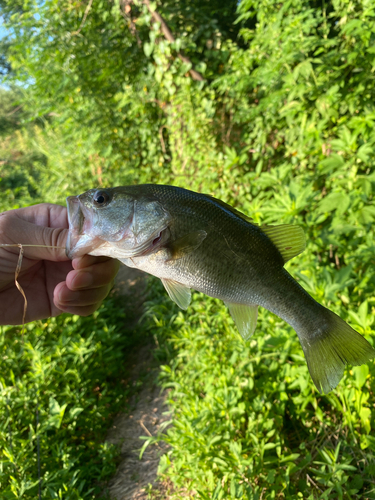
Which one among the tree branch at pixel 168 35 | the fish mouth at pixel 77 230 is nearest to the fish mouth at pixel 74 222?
the fish mouth at pixel 77 230

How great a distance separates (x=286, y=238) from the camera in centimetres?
130

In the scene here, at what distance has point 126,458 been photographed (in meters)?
3.07

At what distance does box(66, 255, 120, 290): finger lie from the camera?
1.50 m

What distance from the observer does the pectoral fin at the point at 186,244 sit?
121 centimetres

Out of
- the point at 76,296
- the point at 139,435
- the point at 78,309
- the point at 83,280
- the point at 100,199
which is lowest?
the point at 139,435

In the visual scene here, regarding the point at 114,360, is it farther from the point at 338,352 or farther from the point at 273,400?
the point at 338,352

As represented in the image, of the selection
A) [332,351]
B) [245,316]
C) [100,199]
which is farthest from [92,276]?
[332,351]

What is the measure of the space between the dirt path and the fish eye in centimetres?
206

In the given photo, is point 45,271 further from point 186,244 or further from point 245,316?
point 245,316

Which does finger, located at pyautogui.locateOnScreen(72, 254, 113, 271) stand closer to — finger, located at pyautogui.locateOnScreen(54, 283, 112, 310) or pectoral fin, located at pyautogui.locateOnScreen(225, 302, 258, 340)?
finger, located at pyautogui.locateOnScreen(54, 283, 112, 310)

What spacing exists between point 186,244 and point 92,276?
0.57 m

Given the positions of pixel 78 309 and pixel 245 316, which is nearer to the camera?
pixel 245 316

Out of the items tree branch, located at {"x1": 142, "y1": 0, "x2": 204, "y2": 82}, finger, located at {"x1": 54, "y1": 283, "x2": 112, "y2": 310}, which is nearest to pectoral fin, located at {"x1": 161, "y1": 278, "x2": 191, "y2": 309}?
finger, located at {"x1": 54, "y1": 283, "x2": 112, "y2": 310}

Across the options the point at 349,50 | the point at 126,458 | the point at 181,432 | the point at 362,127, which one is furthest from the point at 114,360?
the point at 349,50
